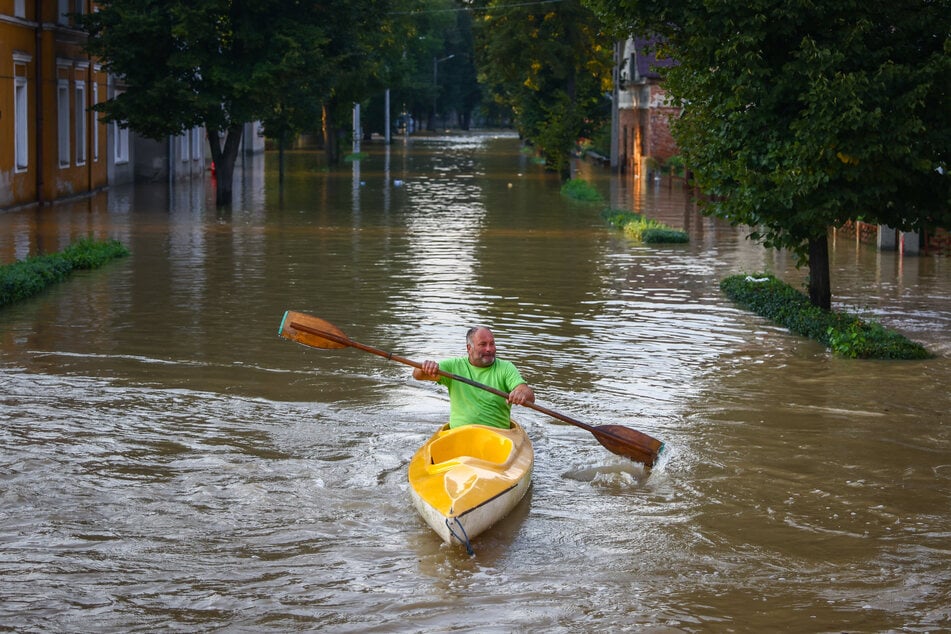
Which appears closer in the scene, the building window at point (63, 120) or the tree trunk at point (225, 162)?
the building window at point (63, 120)

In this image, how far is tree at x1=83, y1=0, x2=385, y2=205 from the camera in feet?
111

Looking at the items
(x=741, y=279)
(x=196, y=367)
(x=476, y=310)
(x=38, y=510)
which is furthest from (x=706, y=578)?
(x=741, y=279)

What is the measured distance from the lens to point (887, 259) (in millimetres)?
24969

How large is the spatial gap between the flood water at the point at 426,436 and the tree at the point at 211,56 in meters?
11.6

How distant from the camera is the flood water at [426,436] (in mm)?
8023

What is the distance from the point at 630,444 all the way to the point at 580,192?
32044mm

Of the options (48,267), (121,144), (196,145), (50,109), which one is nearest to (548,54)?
(196,145)

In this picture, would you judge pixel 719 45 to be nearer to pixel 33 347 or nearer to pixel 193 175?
pixel 33 347

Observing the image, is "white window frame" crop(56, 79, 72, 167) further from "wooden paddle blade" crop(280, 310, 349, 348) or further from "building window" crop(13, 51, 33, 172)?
"wooden paddle blade" crop(280, 310, 349, 348)

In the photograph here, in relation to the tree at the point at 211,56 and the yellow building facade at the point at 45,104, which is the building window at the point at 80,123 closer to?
the yellow building facade at the point at 45,104

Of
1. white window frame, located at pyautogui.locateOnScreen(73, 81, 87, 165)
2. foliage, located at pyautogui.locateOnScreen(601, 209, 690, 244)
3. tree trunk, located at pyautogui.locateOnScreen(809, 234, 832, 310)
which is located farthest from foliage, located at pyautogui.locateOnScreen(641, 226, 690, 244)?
white window frame, located at pyautogui.locateOnScreen(73, 81, 87, 165)

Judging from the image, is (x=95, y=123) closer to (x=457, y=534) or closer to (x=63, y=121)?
(x=63, y=121)

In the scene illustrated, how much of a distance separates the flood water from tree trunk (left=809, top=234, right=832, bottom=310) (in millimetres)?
1061

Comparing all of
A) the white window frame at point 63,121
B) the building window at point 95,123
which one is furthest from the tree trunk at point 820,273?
the building window at point 95,123
